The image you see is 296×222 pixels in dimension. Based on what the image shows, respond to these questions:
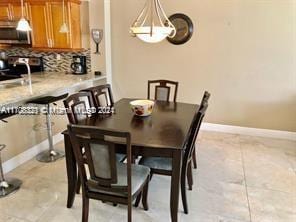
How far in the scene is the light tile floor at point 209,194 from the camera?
2.42m

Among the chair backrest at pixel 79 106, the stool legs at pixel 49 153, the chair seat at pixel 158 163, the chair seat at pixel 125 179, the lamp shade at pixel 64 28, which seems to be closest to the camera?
the chair seat at pixel 125 179

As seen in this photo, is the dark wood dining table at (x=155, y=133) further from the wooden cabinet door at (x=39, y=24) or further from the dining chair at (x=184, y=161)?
the wooden cabinet door at (x=39, y=24)

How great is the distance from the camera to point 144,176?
2221mm

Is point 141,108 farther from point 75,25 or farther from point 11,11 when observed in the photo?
point 11,11

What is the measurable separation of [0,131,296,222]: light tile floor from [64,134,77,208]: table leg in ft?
0.37

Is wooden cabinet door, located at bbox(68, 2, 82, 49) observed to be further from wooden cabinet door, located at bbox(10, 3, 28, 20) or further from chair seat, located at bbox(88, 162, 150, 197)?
chair seat, located at bbox(88, 162, 150, 197)

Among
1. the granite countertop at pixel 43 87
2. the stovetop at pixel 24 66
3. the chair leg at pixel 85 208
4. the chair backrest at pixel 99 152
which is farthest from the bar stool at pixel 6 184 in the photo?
the stovetop at pixel 24 66

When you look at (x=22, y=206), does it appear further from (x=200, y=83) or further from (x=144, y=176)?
(x=200, y=83)

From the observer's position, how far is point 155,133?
2309 millimetres

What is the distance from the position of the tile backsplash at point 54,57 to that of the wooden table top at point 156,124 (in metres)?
1.99

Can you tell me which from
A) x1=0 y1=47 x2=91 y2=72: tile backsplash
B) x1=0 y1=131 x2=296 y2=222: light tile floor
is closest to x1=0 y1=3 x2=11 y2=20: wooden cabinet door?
x1=0 y1=47 x2=91 y2=72: tile backsplash

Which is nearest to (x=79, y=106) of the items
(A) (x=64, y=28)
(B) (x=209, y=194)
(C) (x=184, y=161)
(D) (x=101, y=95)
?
(D) (x=101, y=95)

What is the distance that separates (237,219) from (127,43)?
347 centimetres

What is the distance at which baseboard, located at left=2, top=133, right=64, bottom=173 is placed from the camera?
318cm
